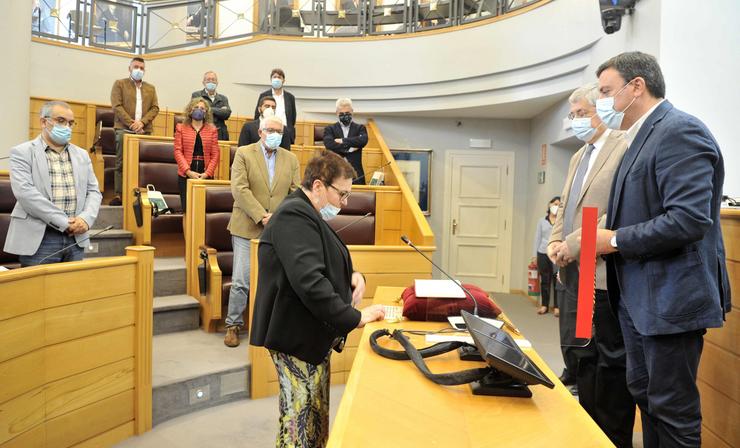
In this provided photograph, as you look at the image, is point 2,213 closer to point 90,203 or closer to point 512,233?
point 90,203

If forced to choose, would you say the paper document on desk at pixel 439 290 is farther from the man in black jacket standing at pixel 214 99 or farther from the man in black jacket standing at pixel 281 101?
the man in black jacket standing at pixel 214 99

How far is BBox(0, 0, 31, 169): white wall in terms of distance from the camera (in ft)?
A: 15.7

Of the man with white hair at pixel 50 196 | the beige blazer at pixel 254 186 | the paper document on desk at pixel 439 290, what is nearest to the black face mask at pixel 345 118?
the beige blazer at pixel 254 186

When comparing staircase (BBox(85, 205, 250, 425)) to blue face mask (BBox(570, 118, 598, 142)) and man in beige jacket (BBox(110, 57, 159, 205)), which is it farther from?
blue face mask (BBox(570, 118, 598, 142))

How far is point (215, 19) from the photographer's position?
8336mm

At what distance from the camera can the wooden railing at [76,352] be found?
2205 mm

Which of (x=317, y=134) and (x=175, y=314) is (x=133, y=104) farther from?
(x=317, y=134)

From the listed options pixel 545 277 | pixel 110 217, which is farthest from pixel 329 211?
pixel 545 277

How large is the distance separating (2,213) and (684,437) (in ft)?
12.3

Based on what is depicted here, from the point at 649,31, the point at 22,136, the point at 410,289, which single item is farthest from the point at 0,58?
the point at 649,31

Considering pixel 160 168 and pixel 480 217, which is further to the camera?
pixel 480 217

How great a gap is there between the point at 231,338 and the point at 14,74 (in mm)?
3143

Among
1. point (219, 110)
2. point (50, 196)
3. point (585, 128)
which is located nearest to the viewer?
point (585, 128)

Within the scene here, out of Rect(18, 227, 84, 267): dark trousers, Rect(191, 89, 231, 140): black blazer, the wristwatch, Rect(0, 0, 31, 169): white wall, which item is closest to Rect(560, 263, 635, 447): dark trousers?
the wristwatch
